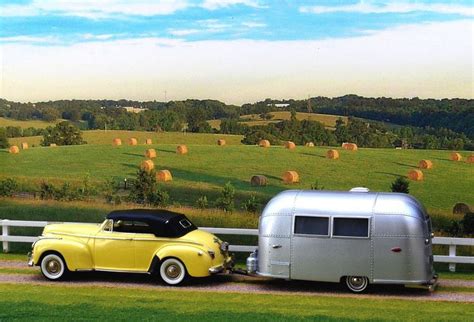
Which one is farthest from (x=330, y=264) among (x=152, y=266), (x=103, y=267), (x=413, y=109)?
(x=413, y=109)

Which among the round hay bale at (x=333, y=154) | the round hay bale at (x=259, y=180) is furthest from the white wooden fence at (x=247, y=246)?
the round hay bale at (x=333, y=154)

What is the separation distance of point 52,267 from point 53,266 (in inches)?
1.0

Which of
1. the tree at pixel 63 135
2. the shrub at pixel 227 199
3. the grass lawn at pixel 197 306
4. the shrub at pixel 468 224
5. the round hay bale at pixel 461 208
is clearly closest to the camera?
the grass lawn at pixel 197 306

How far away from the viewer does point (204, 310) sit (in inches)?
461

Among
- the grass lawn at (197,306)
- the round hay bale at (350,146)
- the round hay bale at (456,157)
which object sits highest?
the round hay bale at (350,146)

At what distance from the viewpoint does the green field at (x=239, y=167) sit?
1773 centimetres

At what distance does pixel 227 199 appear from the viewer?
18.1 meters

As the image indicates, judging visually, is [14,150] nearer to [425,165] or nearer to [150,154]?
[150,154]

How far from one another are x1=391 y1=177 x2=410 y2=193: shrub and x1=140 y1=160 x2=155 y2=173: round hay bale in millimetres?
6001

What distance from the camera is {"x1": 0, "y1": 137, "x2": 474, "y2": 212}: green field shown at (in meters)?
17.7

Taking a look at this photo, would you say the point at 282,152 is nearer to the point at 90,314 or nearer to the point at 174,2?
the point at 174,2

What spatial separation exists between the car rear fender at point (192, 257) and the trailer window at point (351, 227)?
2.43m

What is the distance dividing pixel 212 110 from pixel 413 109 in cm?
520

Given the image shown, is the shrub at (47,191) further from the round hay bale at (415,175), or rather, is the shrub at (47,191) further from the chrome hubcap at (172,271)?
the round hay bale at (415,175)
